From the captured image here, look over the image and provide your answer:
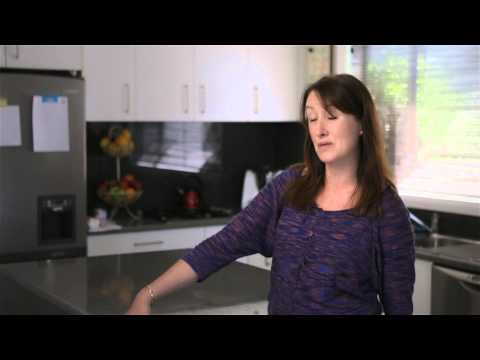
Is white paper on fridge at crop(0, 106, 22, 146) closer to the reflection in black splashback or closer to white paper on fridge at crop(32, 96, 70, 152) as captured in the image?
white paper on fridge at crop(32, 96, 70, 152)

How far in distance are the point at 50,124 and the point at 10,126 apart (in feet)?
0.68

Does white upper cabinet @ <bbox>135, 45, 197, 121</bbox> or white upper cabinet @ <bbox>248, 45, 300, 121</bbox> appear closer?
white upper cabinet @ <bbox>135, 45, 197, 121</bbox>

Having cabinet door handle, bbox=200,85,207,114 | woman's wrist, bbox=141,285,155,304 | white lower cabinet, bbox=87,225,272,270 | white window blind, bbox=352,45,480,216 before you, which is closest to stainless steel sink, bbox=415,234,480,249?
white window blind, bbox=352,45,480,216

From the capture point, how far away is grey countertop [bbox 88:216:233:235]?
4.03 m

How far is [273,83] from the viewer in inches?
187

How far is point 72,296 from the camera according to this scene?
81.0 inches

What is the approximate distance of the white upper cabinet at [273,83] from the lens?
4.68 meters

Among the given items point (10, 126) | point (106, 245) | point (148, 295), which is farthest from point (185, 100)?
point (148, 295)

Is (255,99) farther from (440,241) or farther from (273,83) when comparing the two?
(440,241)

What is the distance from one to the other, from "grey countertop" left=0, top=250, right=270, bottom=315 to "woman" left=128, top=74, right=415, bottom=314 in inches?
16.9

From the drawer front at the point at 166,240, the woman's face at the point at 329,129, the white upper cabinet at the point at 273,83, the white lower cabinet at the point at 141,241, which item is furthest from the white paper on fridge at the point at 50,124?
the woman's face at the point at 329,129

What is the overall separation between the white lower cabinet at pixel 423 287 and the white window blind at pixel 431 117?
51 cm
